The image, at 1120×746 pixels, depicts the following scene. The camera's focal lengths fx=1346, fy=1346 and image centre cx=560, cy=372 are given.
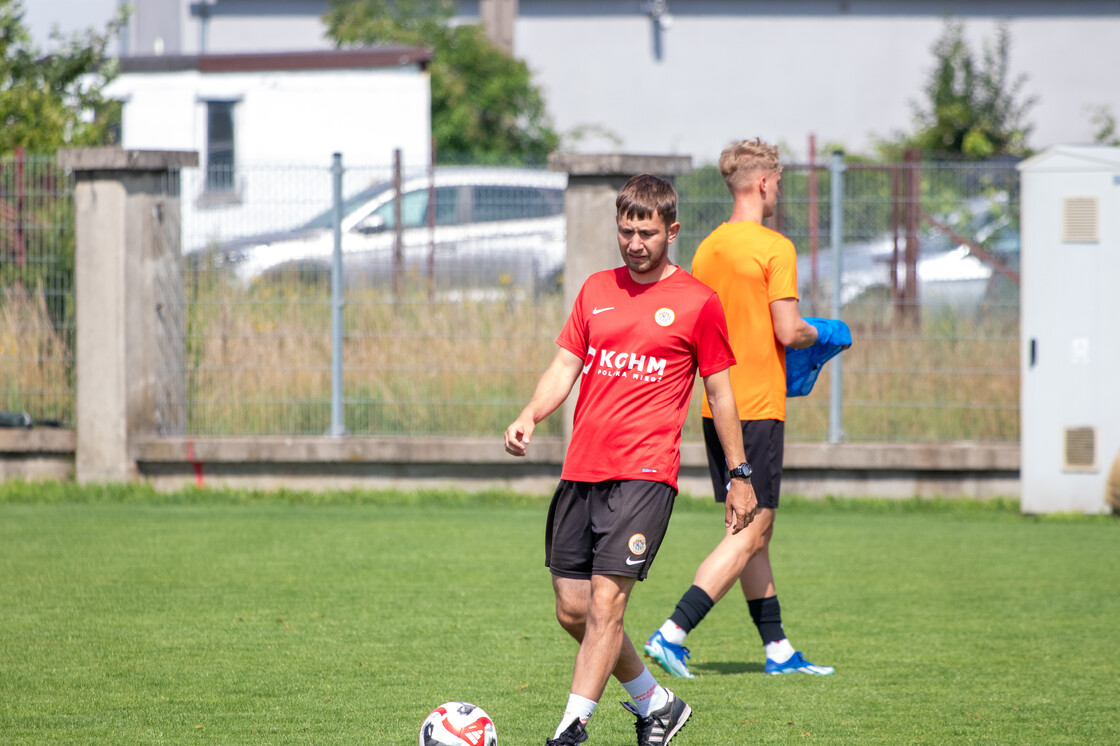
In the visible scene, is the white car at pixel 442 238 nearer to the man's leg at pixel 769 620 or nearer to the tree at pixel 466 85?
the man's leg at pixel 769 620

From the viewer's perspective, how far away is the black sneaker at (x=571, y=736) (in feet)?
13.3

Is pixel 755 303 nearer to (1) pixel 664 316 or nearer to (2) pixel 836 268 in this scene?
(1) pixel 664 316

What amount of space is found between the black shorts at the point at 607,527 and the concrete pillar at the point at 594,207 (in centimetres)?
588

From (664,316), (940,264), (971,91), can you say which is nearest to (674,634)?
(664,316)

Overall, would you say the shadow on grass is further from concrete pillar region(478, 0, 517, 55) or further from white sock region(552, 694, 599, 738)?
concrete pillar region(478, 0, 517, 55)

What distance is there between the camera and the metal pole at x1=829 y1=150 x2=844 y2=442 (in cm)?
1033

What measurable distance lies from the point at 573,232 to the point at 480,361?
49.9 inches

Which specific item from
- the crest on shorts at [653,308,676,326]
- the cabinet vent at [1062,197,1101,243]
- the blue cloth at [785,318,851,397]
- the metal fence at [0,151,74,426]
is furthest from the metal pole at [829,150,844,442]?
the crest on shorts at [653,308,676,326]

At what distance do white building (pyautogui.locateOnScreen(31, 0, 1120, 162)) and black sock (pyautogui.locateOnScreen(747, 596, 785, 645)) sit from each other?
26072mm

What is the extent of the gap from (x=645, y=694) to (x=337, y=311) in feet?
21.8

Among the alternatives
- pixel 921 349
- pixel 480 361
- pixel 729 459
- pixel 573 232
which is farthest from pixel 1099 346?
pixel 729 459

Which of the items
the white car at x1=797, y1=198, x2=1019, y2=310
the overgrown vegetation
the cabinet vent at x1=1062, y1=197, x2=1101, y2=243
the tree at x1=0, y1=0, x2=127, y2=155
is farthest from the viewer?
the overgrown vegetation

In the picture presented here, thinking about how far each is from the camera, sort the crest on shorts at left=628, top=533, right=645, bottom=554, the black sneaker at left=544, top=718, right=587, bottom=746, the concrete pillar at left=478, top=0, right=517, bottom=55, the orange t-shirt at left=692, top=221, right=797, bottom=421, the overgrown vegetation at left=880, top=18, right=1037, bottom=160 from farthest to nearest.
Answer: the concrete pillar at left=478, top=0, right=517, bottom=55 < the overgrown vegetation at left=880, top=18, right=1037, bottom=160 < the orange t-shirt at left=692, top=221, right=797, bottom=421 < the crest on shorts at left=628, top=533, right=645, bottom=554 < the black sneaker at left=544, top=718, right=587, bottom=746

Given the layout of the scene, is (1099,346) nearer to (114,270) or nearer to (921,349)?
(921,349)
